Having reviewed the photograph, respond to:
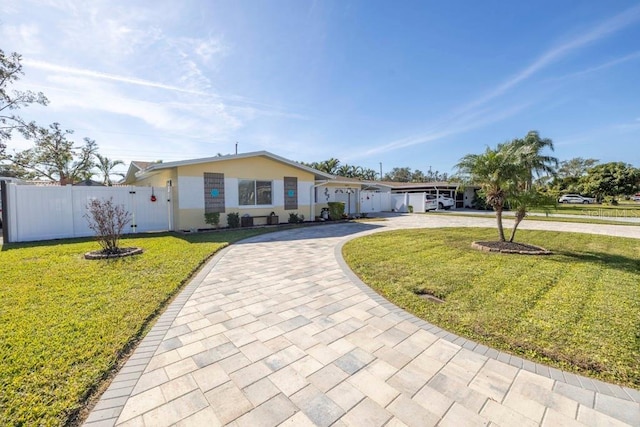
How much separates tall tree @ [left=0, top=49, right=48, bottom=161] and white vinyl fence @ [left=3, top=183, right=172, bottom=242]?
1350 centimetres

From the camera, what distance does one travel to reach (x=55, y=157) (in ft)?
84.7

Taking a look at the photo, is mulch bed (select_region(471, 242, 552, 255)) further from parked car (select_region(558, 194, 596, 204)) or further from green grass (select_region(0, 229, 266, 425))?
parked car (select_region(558, 194, 596, 204))

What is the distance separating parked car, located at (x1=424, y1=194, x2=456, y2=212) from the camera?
26.6 metres

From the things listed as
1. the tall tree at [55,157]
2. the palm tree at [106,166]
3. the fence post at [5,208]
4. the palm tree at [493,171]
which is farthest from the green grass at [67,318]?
the palm tree at [106,166]

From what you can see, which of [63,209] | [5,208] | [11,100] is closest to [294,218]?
[63,209]

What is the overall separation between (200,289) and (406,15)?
438 inches

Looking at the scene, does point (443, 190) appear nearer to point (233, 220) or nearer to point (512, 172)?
point (512, 172)

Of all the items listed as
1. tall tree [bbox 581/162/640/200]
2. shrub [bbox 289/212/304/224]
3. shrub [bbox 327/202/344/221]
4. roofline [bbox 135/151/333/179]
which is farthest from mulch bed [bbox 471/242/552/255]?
tall tree [bbox 581/162/640/200]

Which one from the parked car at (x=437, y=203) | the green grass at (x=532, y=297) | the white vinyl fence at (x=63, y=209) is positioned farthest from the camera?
the parked car at (x=437, y=203)

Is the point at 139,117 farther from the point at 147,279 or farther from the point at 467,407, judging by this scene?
the point at 467,407

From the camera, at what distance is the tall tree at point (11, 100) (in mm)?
16969

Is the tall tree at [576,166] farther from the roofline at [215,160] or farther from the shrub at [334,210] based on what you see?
the roofline at [215,160]

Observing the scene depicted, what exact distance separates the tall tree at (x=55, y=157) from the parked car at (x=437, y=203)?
32.9 m

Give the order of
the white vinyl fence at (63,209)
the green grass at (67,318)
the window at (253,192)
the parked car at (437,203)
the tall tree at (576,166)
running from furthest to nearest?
the tall tree at (576,166) → the parked car at (437,203) → the window at (253,192) → the white vinyl fence at (63,209) → the green grass at (67,318)
